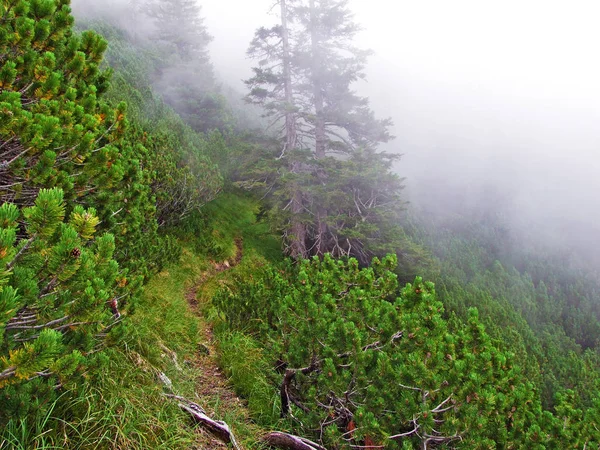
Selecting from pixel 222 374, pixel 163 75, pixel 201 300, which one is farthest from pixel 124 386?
pixel 163 75

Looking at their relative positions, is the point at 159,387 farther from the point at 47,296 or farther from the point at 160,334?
the point at 160,334

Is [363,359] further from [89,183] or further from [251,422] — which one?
[89,183]

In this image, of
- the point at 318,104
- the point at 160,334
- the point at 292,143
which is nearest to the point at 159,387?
the point at 160,334

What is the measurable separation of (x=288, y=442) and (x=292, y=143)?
43.9 ft

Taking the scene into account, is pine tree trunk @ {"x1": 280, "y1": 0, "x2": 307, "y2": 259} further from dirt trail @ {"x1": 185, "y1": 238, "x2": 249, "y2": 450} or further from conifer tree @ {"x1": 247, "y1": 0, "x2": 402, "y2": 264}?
dirt trail @ {"x1": 185, "y1": 238, "x2": 249, "y2": 450}

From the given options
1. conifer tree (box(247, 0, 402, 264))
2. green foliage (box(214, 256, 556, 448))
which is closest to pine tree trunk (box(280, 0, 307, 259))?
conifer tree (box(247, 0, 402, 264))

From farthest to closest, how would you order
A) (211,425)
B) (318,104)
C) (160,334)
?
(318,104), (160,334), (211,425)

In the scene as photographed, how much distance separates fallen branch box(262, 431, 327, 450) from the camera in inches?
131

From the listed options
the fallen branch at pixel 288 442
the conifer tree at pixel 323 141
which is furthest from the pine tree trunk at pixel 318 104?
the fallen branch at pixel 288 442

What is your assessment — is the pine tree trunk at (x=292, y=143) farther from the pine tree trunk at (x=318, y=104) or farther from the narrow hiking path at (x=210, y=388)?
the narrow hiking path at (x=210, y=388)

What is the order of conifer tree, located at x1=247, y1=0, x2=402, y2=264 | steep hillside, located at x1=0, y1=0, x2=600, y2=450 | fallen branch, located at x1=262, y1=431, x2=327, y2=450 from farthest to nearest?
conifer tree, located at x1=247, y1=0, x2=402, y2=264, fallen branch, located at x1=262, y1=431, x2=327, y2=450, steep hillside, located at x1=0, y1=0, x2=600, y2=450

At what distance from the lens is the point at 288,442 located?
3.39 metres

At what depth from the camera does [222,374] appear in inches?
187

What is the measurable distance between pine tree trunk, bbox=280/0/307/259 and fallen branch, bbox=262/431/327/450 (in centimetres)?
802
